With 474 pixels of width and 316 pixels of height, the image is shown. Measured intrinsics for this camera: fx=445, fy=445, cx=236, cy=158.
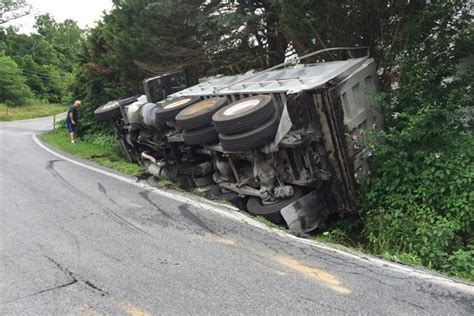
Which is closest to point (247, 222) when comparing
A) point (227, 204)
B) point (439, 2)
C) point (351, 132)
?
point (227, 204)

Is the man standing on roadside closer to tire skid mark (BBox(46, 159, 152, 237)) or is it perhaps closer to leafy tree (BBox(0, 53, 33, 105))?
tire skid mark (BBox(46, 159, 152, 237))

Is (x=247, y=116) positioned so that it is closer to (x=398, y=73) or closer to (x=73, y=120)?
(x=398, y=73)

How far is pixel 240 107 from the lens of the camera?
6031 millimetres

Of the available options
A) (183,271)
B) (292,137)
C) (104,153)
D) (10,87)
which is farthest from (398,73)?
(10,87)

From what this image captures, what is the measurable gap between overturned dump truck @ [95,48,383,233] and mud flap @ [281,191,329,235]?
12 mm

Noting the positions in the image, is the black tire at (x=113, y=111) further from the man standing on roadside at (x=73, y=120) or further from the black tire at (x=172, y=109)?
the man standing on roadside at (x=73, y=120)

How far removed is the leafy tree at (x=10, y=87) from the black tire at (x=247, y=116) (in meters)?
52.1

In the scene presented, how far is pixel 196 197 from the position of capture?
659cm

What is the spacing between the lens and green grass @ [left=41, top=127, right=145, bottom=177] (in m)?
9.12

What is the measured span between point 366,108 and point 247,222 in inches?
97.3

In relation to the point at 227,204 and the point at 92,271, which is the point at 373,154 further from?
the point at 92,271

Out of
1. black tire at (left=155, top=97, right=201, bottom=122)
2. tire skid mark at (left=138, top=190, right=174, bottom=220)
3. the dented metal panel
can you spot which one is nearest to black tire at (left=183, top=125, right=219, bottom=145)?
the dented metal panel

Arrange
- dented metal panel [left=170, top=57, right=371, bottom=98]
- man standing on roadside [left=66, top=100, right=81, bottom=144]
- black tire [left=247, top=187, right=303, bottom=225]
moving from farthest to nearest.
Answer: man standing on roadside [left=66, top=100, right=81, bottom=144] < dented metal panel [left=170, top=57, right=371, bottom=98] < black tire [left=247, top=187, right=303, bottom=225]

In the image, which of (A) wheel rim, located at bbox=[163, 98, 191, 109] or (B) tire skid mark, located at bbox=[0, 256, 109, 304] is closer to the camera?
(B) tire skid mark, located at bbox=[0, 256, 109, 304]
